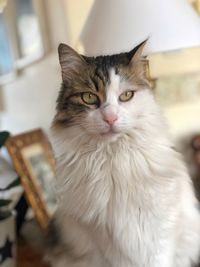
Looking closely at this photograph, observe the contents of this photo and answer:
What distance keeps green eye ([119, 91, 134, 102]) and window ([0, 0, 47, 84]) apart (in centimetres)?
82

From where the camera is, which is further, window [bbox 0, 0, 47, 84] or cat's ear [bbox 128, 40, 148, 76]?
window [bbox 0, 0, 47, 84]

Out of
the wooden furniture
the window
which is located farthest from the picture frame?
the window

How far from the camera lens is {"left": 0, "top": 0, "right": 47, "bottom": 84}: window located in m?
1.63

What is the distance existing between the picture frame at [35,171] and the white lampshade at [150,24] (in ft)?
1.70

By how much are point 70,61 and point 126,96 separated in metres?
0.15

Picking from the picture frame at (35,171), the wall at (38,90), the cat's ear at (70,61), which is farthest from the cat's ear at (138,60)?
the wall at (38,90)

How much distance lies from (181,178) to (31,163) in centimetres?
59

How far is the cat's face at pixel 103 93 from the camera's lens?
2.87 ft

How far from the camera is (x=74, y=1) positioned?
157 cm

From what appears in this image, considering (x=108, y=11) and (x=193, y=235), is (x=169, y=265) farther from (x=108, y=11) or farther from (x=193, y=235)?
(x=108, y=11)

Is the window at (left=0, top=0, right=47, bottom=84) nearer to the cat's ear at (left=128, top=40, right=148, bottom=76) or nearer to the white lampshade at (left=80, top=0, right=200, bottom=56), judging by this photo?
the white lampshade at (left=80, top=0, right=200, bottom=56)

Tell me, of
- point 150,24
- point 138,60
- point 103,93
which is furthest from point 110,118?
point 150,24

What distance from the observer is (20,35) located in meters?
1.71

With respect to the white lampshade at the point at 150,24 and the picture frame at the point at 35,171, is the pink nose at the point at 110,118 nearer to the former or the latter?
the white lampshade at the point at 150,24
